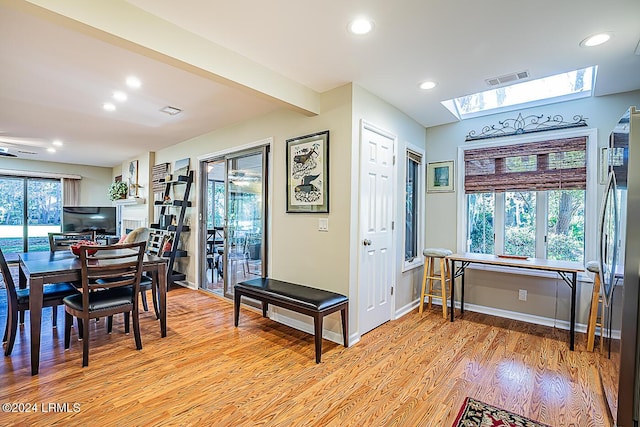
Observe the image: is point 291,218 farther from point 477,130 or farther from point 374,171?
point 477,130

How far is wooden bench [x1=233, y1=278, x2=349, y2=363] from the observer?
2582 mm

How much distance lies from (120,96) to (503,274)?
4.74 meters

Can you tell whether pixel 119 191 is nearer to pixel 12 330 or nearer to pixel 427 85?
pixel 12 330

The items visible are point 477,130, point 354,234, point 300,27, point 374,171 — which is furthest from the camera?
point 477,130

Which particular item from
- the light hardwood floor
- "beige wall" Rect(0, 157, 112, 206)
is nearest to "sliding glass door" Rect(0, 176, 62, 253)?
"beige wall" Rect(0, 157, 112, 206)

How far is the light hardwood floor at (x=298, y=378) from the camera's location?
75.4 inches

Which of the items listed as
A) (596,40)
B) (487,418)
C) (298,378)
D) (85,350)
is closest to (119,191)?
(85,350)

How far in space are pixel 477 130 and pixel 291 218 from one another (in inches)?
103

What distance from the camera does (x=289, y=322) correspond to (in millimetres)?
3408

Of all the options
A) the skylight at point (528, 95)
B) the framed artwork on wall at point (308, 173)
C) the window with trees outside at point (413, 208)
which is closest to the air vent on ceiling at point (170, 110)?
the framed artwork on wall at point (308, 173)

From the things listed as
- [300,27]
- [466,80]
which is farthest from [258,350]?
[466,80]

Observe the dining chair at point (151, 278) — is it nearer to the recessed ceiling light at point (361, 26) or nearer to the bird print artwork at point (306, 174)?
the bird print artwork at point (306, 174)

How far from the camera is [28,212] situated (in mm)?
7066

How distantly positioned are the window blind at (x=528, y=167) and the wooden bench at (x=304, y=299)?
2.43 metres
